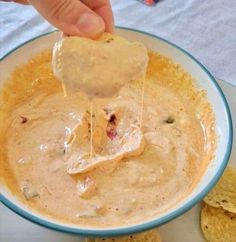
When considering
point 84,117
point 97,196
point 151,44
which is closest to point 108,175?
point 97,196

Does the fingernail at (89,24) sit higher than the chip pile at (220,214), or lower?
higher

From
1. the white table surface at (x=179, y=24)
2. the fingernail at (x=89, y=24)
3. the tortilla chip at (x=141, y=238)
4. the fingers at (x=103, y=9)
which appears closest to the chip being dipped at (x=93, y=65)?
→ the fingernail at (x=89, y=24)

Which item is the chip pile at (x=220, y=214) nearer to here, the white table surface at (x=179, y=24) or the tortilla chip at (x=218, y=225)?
the tortilla chip at (x=218, y=225)

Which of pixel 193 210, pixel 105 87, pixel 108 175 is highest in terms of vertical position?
pixel 105 87

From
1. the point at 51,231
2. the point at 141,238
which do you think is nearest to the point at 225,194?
the point at 141,238

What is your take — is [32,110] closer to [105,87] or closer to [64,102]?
[64,102]

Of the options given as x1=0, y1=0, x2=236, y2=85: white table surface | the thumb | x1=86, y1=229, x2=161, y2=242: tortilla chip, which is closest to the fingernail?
the thumb
